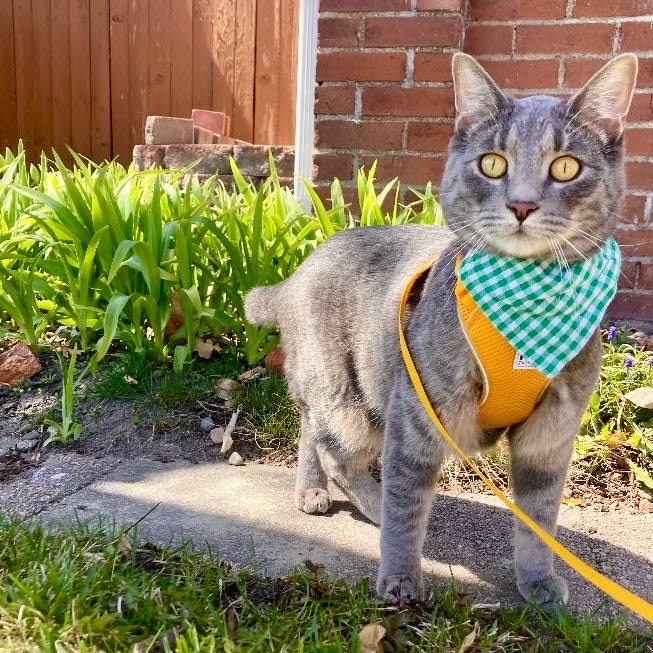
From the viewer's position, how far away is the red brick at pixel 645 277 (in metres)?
3.47

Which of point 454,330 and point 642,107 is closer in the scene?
point 454,330

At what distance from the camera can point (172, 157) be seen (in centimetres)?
502

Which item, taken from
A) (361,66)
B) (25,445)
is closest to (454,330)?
(25,445)

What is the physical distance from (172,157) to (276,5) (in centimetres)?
190

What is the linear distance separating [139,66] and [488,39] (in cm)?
391

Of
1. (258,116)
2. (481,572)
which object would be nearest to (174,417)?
(481,572)

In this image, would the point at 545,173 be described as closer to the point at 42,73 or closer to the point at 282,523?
the point at 282,523

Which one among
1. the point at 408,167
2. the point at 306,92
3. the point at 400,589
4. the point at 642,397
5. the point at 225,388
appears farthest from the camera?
the point at 306,92

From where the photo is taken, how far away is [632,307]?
3.51 m

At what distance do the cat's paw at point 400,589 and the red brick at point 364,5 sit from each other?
2823 millimetres

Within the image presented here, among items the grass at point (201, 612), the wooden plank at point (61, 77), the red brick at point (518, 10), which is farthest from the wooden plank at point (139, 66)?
the grass at point (201, 612)

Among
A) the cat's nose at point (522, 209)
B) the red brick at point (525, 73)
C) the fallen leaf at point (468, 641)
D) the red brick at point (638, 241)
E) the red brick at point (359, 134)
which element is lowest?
the fallen leaf at point (468, 641)

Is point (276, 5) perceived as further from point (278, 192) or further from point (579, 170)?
point (579, 170)

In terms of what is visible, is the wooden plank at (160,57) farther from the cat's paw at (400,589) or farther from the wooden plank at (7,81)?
the cat's paw at (400,589)
